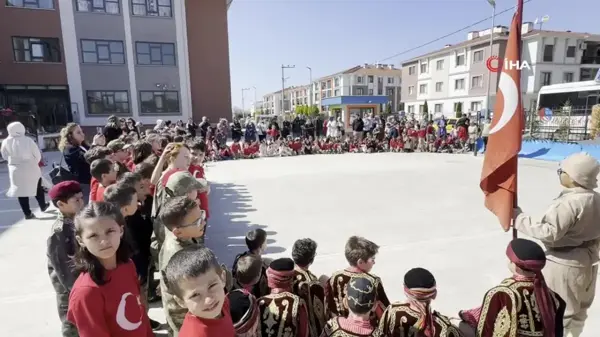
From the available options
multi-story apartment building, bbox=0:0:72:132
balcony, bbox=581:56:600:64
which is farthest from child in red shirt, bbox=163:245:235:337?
balcony, bbox=581:56:600:64

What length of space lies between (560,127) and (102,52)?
2602cm

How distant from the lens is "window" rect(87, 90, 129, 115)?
23484mm

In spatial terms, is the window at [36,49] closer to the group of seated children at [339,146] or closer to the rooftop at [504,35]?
the group of seated children at [339,146]

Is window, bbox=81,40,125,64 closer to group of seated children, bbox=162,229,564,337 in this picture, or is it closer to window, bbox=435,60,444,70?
group of seated children, bbox=162,229,564,337

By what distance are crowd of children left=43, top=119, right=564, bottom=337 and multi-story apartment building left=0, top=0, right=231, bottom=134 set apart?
79.3 ft

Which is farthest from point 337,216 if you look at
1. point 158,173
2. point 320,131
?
point 320,131

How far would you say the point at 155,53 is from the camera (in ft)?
80.5

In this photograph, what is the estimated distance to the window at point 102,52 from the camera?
23.1 meters

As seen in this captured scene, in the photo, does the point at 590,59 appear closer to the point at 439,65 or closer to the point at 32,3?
the point at 439,65

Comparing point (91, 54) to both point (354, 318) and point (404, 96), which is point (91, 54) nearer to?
point (354, 318)

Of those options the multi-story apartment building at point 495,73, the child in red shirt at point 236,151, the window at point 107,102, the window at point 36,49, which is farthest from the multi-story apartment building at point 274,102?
the child in red shirt at point 236,151

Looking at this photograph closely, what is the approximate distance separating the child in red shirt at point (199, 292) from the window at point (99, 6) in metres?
26.8

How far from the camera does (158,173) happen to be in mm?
4141

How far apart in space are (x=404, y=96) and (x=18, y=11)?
47.2 m
